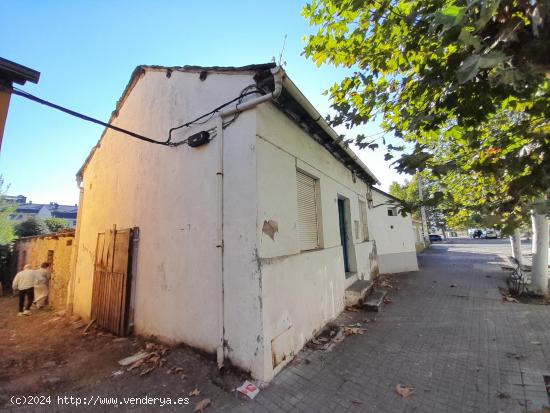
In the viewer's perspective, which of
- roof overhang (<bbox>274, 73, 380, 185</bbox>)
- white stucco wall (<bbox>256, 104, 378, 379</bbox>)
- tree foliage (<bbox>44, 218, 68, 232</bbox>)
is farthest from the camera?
tree foliage (<bbox>44, 218, 68, 232</bbox>)

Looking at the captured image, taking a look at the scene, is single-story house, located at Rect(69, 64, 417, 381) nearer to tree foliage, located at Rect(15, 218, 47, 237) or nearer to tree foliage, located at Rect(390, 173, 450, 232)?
tree foliage, located at Rect(390, 173, 450, 232)

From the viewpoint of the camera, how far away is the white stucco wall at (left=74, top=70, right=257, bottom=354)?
13.0 ft

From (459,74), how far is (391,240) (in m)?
11.9

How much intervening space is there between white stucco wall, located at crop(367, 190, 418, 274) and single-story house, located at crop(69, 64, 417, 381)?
515 cm

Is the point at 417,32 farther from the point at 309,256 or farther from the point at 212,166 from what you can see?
the point at 309,256

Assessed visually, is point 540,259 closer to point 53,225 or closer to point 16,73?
point 16,73

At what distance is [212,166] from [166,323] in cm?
304

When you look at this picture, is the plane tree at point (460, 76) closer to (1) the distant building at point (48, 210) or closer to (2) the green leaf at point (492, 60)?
(2) the green leaf at point (492, 60)

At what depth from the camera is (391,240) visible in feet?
39.7

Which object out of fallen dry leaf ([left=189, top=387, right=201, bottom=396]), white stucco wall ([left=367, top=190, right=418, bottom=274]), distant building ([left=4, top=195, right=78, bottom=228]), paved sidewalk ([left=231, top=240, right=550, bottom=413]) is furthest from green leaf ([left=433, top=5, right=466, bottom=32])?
distant building ([left=4, top=195, right=78, bottom=228])

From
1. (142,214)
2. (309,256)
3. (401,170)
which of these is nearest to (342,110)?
(401,170)

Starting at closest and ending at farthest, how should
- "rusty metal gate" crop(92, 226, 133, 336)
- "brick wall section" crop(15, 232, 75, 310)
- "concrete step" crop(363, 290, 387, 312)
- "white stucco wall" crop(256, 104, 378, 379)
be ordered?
"white stucco wall" crop(256, 104, 378, 379), "rusty metal gate" crop(92, 226, 133, 336), "concrete step" crop(363, 290, 387, 312), "brick wall section" crop(15, 232, 75, 310)

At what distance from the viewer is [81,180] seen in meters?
9.27

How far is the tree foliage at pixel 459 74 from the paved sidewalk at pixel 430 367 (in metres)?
2.27
